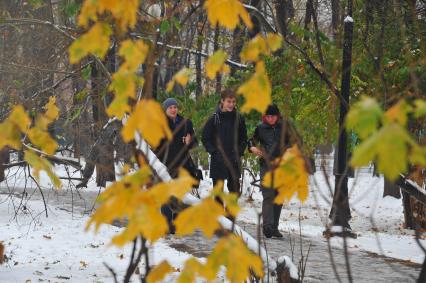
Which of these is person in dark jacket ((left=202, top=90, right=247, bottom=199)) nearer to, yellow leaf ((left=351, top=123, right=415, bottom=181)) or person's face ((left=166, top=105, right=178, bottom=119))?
person's face ((left=166, top=105, right=178, bottom=119))

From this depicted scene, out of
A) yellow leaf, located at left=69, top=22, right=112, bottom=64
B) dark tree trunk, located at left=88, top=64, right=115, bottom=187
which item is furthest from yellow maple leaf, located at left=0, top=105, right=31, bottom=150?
dark tree trunk, located at left=88, top=64, right=115, bottom=187

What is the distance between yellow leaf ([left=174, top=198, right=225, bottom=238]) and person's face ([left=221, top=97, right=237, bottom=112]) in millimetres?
6695

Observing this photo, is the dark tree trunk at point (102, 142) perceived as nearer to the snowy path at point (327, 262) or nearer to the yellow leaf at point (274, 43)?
the yellow leaf at point (274, 43)

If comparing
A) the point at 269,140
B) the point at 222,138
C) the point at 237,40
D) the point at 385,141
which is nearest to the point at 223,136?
the point at 222,138

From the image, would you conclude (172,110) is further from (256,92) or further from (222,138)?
(256,92)

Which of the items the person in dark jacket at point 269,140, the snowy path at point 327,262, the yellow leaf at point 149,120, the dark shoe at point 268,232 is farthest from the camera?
the dark shoe at point 268,232

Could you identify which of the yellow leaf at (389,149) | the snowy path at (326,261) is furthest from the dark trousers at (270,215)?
the yellow leaf at (389,149)

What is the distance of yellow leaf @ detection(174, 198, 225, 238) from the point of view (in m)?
2.02

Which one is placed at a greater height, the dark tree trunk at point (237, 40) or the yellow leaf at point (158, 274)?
the dark tree trunk at point (237, 40)

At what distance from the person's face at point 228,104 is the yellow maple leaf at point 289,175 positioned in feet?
19.6

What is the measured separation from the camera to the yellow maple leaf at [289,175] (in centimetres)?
259

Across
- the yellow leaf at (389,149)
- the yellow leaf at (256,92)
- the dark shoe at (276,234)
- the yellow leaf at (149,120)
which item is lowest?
the dark shoe at (276,234)

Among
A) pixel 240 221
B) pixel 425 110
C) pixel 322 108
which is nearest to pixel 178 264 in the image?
pixel 322 108

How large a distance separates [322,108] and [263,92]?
8.38m
